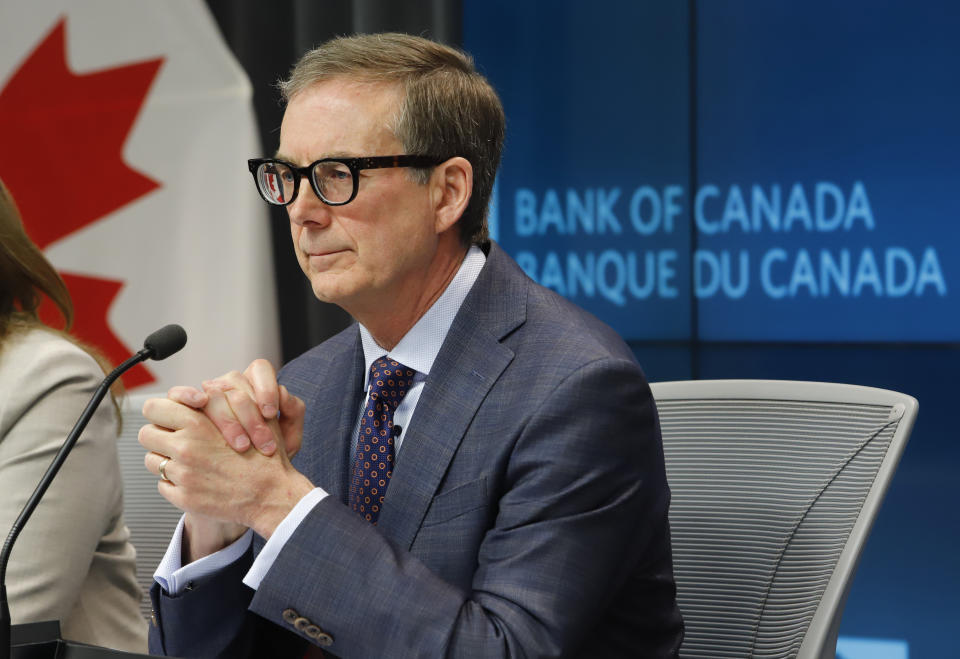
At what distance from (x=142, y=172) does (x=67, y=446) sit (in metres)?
2.22

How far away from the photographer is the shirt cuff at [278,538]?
1071 millimetres

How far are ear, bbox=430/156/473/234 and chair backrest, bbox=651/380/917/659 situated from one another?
0.44 meters

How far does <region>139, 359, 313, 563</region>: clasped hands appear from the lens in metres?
1.07

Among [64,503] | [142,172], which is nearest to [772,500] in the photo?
[64,503]

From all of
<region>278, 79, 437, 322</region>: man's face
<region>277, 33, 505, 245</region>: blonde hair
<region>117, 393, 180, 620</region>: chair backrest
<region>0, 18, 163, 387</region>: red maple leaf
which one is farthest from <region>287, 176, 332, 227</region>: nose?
<region>0, 18, 163, 387</region>: red maple leaf

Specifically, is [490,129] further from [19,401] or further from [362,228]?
[19,401]

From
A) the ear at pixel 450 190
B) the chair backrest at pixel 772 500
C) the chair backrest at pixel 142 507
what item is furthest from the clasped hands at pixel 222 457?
the chair backrest at pixel 142 507

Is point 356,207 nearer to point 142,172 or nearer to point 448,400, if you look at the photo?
point 448,400

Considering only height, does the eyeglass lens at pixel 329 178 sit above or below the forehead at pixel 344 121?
below

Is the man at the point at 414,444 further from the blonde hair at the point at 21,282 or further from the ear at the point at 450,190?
the blonde hair at the point at 21,282

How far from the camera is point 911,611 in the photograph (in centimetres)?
267

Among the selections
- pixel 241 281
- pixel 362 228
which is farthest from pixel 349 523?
pixel 241 281

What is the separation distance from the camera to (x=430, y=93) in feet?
4.17

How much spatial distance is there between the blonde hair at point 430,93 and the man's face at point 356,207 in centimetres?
2
